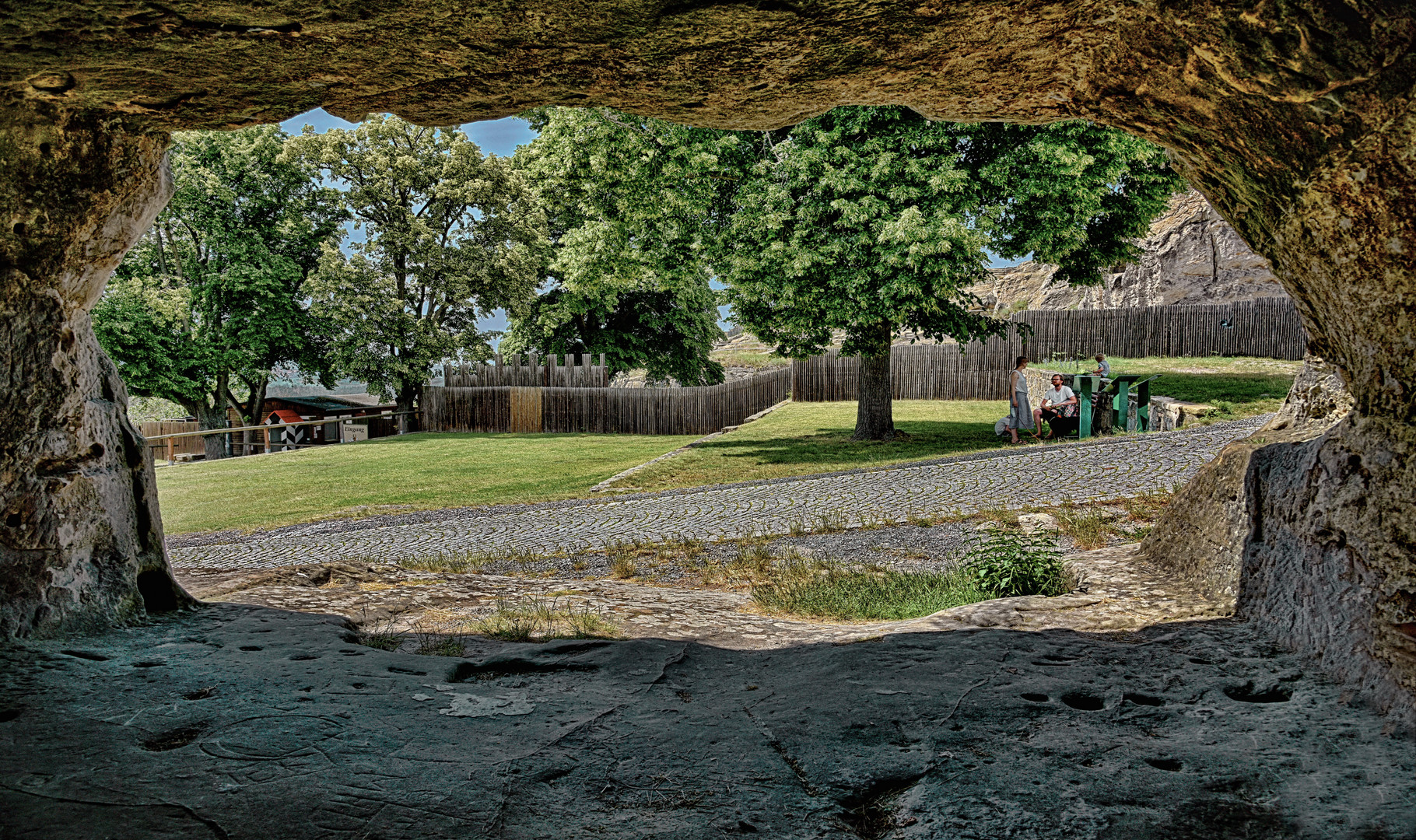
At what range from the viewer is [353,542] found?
11961 millimetres

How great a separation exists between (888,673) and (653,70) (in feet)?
10.9

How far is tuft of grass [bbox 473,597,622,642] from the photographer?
19.4 ft

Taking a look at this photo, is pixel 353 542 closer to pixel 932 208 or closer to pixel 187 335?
pixel 932 208

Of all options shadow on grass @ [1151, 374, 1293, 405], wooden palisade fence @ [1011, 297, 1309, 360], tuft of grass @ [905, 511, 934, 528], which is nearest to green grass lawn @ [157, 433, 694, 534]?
tuft of grass @ [905, 511, 934, 528]

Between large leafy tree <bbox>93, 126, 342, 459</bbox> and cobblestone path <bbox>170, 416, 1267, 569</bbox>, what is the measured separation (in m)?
18.4

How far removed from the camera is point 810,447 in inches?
784

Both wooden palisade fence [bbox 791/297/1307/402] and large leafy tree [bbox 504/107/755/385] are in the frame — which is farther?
wooden palisade fence [bbox 791/297/1307/402]

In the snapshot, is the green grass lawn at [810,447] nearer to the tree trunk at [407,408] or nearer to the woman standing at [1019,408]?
the woman standing at [1019,408]

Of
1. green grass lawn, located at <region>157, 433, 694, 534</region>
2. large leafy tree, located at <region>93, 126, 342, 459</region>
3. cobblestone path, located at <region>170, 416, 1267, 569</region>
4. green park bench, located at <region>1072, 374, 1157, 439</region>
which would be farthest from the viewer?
large leafy tree, located at <region>93, 126, 342, 459</region>

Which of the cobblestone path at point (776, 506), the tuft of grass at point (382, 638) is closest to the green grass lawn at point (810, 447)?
the cobblestone path at point (776, 506)

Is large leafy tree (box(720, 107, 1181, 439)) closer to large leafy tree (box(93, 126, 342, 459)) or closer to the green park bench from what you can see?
the green park bench

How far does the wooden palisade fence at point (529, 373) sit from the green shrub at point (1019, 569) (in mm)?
23192

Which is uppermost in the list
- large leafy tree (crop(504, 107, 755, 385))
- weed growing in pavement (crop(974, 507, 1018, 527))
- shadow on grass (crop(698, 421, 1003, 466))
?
large leafy tree (crop(504, 107, 755, 385))

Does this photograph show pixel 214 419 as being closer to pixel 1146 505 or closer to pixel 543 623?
pixel 543 623
